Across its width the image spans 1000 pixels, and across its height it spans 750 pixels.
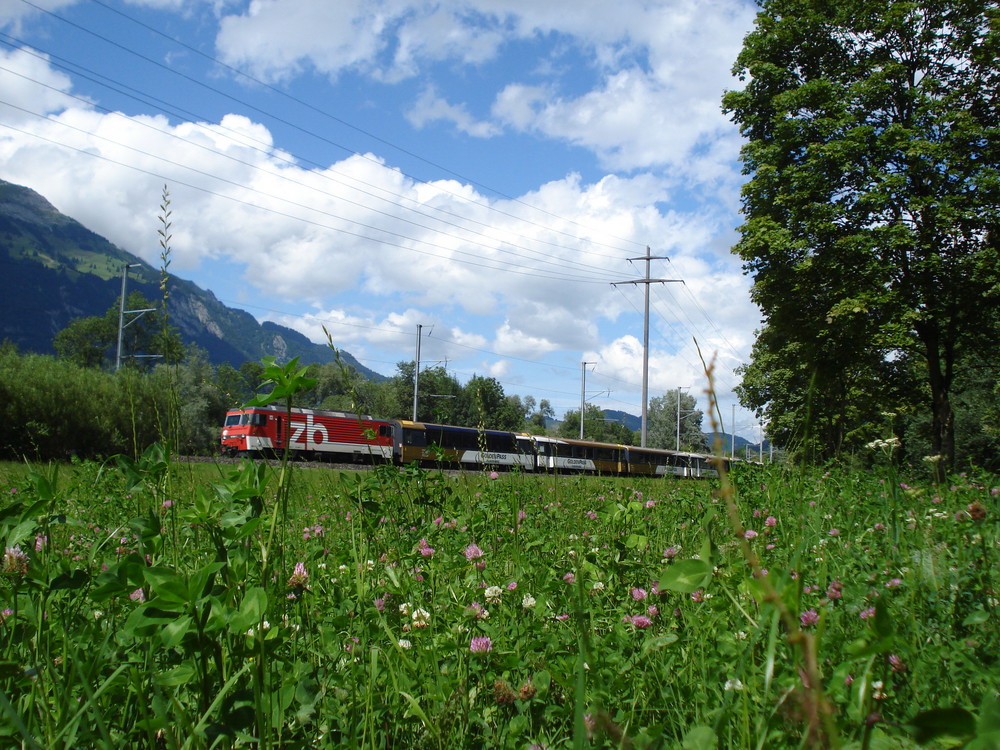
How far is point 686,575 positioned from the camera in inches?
35.7

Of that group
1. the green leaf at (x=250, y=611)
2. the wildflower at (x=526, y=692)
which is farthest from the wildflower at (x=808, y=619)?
the green leaf at (x=250, y=611)

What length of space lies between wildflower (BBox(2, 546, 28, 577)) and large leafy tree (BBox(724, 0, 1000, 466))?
15.7 m

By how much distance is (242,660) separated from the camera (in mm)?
1338

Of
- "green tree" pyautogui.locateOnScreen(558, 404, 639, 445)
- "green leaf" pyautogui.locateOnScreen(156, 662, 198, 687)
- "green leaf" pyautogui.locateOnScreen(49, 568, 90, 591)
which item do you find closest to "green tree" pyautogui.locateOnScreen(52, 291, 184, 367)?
"green tree" pyautogui.locateOnScreen(558, 404, 639, 445)

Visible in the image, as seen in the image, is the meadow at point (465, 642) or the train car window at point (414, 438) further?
the train car window at point (414, 438)

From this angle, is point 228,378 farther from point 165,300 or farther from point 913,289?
point 913,289

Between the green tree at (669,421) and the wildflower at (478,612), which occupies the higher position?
the green tree at (669,421)

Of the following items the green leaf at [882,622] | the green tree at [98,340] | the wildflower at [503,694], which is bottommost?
the wildflower at [503,694]

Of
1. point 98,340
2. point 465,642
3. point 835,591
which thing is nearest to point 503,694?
point 465,642

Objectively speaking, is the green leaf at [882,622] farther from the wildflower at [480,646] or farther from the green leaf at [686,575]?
the wildflower at [480,646]

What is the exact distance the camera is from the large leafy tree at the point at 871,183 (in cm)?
1538

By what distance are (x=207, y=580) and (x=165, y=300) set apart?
4.83ft

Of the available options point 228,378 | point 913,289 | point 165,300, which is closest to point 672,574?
point 165,300

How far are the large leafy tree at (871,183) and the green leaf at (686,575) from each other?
50.9 feet
